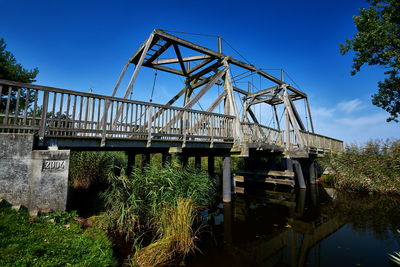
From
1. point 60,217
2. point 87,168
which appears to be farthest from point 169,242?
point 87,168

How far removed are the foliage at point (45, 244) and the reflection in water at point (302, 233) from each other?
5.52 feet

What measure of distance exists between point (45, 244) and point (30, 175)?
1.63 metres

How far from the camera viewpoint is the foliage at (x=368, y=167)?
1037 centimetres

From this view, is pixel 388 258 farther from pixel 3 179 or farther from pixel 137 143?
pixel 3 179

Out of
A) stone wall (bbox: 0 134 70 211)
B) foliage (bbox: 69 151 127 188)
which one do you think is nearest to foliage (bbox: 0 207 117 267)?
stone wall (bbox: 0 134 70 211)

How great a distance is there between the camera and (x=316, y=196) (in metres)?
10.3

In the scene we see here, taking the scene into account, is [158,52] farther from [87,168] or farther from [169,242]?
[169,242]

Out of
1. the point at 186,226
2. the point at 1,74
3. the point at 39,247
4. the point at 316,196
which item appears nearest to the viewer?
the point at 39,247

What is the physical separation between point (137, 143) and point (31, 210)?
2.70m

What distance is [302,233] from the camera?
5.68 meters

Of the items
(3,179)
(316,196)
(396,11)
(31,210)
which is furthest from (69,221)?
(396,11)

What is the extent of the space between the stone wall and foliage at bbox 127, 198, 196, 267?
6.53ft

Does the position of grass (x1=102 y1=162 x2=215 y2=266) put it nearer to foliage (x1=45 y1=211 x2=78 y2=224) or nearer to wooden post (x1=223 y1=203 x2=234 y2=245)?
foliage (x1=45 y1=211 x2=78 y2=224)

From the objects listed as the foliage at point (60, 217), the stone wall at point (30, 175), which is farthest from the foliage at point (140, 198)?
the stone wall at point (30, 175)
